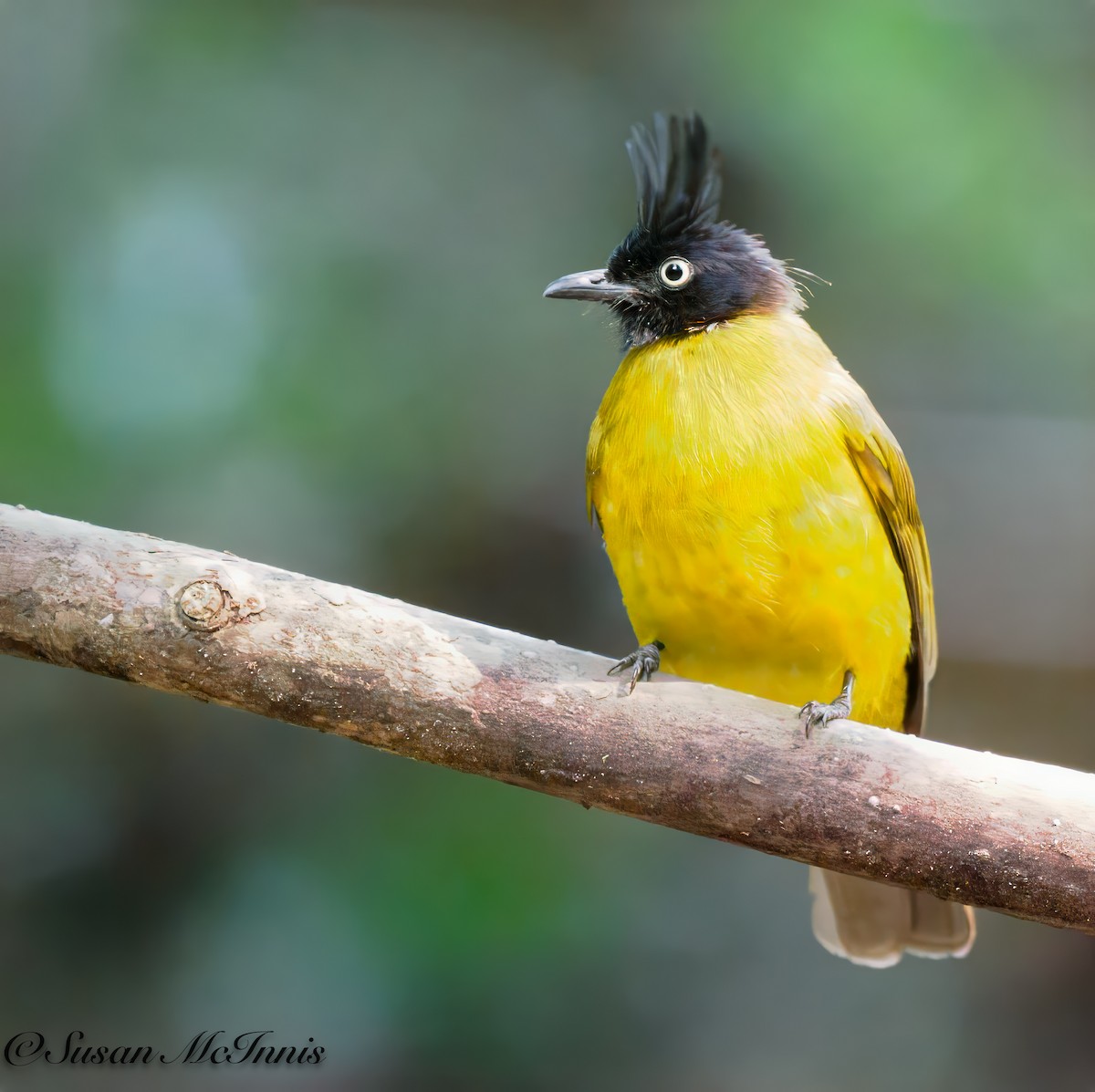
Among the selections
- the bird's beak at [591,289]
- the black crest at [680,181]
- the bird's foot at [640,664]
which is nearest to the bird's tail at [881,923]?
the bird's foot at [640,664]

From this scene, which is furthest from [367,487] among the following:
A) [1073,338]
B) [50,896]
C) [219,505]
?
[1073,338]

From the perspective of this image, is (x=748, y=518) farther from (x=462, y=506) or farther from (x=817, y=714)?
(x=462, y=506)

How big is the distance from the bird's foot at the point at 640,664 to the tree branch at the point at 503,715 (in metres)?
0.07

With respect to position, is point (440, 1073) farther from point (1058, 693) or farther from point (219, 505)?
point (1058, 693)

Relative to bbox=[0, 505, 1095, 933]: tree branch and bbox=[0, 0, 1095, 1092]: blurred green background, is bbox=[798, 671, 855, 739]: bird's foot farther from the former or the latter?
bbox=[0, 0, 1095, 1092]: blurred green background

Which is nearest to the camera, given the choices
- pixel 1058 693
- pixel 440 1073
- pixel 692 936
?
pixel 440 1073

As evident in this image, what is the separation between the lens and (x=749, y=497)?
247 cm

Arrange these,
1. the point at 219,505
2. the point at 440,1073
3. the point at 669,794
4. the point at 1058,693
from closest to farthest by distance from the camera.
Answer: the point at 669,794 < the point at 440,1073 < the point at 219,505 < the point at 1058,693

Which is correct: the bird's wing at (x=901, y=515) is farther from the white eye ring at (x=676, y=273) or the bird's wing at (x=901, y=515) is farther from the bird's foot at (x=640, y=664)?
the bird's foot at (x=640, y=664)

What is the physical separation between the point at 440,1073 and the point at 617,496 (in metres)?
2.32

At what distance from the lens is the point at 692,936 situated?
14.3ft

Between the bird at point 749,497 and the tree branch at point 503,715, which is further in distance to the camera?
the bird at point 749,497

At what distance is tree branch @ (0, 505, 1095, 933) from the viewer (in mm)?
1971

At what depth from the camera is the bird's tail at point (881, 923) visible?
2965 mm
